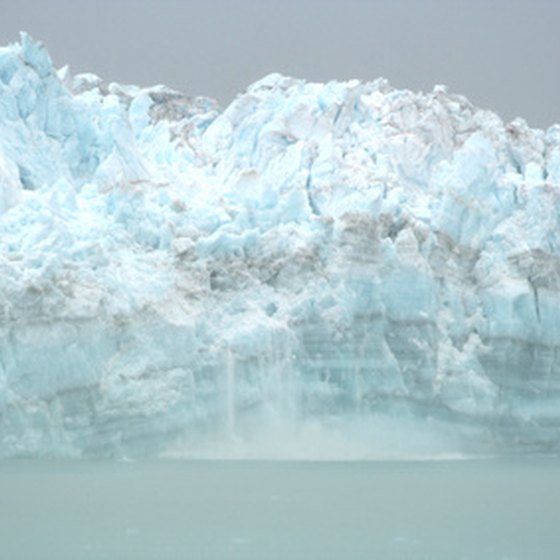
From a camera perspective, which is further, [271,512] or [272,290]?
[272,290]

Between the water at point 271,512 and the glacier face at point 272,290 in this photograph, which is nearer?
the water at point 271,512

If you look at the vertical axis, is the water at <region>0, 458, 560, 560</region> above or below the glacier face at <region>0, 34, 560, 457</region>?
below

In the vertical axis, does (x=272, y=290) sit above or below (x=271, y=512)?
above

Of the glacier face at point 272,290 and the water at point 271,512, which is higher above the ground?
the glacier face at point 272,290

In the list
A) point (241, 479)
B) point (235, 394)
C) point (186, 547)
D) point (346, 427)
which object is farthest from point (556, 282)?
point (186, 547)

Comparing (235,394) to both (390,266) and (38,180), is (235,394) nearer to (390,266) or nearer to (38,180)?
(390,266)
